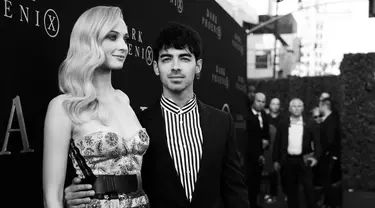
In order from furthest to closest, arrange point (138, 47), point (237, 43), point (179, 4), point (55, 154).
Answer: point (237, 43) < point (179, 4) < point (138, 47) < point (55, 154)

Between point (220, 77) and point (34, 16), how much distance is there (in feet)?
14.1

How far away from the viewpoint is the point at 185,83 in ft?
8.82

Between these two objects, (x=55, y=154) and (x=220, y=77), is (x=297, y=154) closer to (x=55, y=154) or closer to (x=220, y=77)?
(x=220, y=77)

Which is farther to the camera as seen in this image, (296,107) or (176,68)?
(296,107)

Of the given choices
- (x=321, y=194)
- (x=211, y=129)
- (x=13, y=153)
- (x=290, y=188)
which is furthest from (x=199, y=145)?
(x=321, y=194)

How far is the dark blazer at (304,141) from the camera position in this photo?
8305 mm

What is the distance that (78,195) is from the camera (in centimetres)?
233

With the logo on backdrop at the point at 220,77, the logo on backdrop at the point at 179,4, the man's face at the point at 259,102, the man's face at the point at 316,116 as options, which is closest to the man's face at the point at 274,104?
the man's face at the point at 316,116

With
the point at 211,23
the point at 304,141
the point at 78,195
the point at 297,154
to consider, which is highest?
the point at 211,23

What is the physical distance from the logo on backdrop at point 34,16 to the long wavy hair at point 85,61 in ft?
1.16

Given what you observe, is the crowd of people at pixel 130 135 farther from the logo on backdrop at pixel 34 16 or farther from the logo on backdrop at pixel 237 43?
the logo on backdrop at pixel 237 43

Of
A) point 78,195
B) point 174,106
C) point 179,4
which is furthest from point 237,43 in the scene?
point 78,195

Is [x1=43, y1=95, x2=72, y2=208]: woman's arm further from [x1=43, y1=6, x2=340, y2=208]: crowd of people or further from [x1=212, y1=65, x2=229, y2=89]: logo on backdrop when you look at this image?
[x1=212, y1=65, x2=229, y2=89]: logo on backdrop

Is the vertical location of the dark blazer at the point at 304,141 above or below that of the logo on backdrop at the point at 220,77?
below
